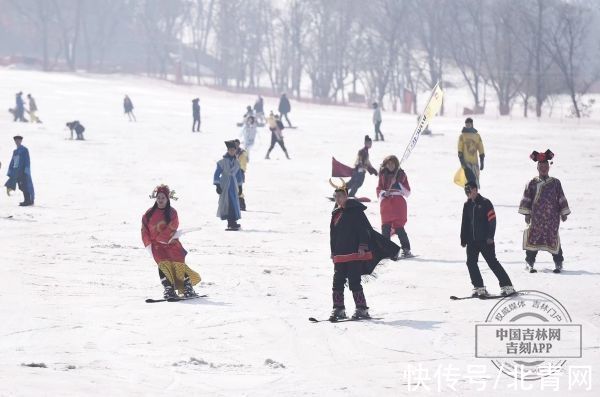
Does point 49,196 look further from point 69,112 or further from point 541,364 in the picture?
point 69,112

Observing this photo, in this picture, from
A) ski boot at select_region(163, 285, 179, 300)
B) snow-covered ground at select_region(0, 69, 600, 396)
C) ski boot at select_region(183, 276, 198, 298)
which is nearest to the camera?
snow-covered ground at select_region(0, 69, 600, 396)

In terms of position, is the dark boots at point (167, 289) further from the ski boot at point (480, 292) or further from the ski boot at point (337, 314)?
the ski boot at point (480, 292)

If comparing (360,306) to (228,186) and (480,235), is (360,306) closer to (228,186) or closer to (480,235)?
(480,235)

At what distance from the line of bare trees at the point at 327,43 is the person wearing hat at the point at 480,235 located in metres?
59.9

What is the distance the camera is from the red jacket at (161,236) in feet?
44.9

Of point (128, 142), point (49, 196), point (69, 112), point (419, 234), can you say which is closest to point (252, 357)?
point (419, 234)

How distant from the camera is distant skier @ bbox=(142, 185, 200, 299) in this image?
1367cm

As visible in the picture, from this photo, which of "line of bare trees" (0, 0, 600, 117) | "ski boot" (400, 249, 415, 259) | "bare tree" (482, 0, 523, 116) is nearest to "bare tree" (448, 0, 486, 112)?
"line of bare trees" (0, 0, 600, 117)

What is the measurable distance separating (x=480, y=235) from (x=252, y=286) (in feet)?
9.69

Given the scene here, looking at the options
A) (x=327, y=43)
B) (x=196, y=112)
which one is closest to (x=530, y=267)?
(x=196, y=112)

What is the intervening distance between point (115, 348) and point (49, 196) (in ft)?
54.1

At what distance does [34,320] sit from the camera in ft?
40.7

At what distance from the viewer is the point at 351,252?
1221cm

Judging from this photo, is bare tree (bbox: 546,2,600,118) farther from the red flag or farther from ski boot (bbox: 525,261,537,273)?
ski boot (bbox: 525,261,537,273)
